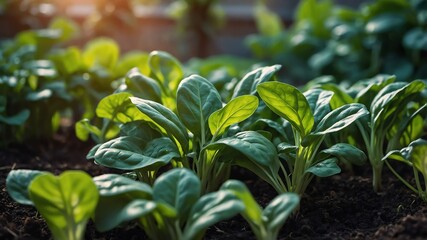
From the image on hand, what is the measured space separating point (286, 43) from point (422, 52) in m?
0.94

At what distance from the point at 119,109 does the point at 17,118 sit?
0.56 m

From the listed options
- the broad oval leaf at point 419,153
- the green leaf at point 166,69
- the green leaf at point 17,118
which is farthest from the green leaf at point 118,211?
the green leaf at point 17,118

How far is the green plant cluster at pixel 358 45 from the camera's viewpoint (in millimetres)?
2877

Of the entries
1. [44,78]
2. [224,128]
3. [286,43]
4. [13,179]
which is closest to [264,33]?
[286,43]

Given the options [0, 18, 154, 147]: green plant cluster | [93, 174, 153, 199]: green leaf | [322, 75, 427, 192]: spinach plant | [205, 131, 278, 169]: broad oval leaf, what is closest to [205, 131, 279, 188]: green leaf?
[205, 131, 278, 169]: broad oval leaf

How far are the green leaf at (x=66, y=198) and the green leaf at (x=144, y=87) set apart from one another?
0.62 m

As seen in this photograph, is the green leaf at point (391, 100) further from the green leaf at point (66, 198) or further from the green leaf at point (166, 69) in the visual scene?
the green leaf at point (66, 198)

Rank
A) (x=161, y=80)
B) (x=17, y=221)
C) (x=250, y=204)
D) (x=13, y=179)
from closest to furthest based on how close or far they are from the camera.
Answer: (x=250, y=204) < (x=13, y=179) < (x=17, y=221) < (x=161, y=80)

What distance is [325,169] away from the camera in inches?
52.6

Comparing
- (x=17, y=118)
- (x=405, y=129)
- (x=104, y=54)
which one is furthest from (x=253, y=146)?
(x=104, y=54)

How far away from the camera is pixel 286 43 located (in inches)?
145

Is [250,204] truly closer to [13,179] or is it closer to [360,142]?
Answer: [13,179]

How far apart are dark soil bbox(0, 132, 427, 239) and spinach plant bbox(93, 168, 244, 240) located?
18cm

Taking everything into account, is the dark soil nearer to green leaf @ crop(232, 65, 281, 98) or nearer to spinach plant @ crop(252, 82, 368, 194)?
spinach plant @ crop(252, 82, 368, 194)
